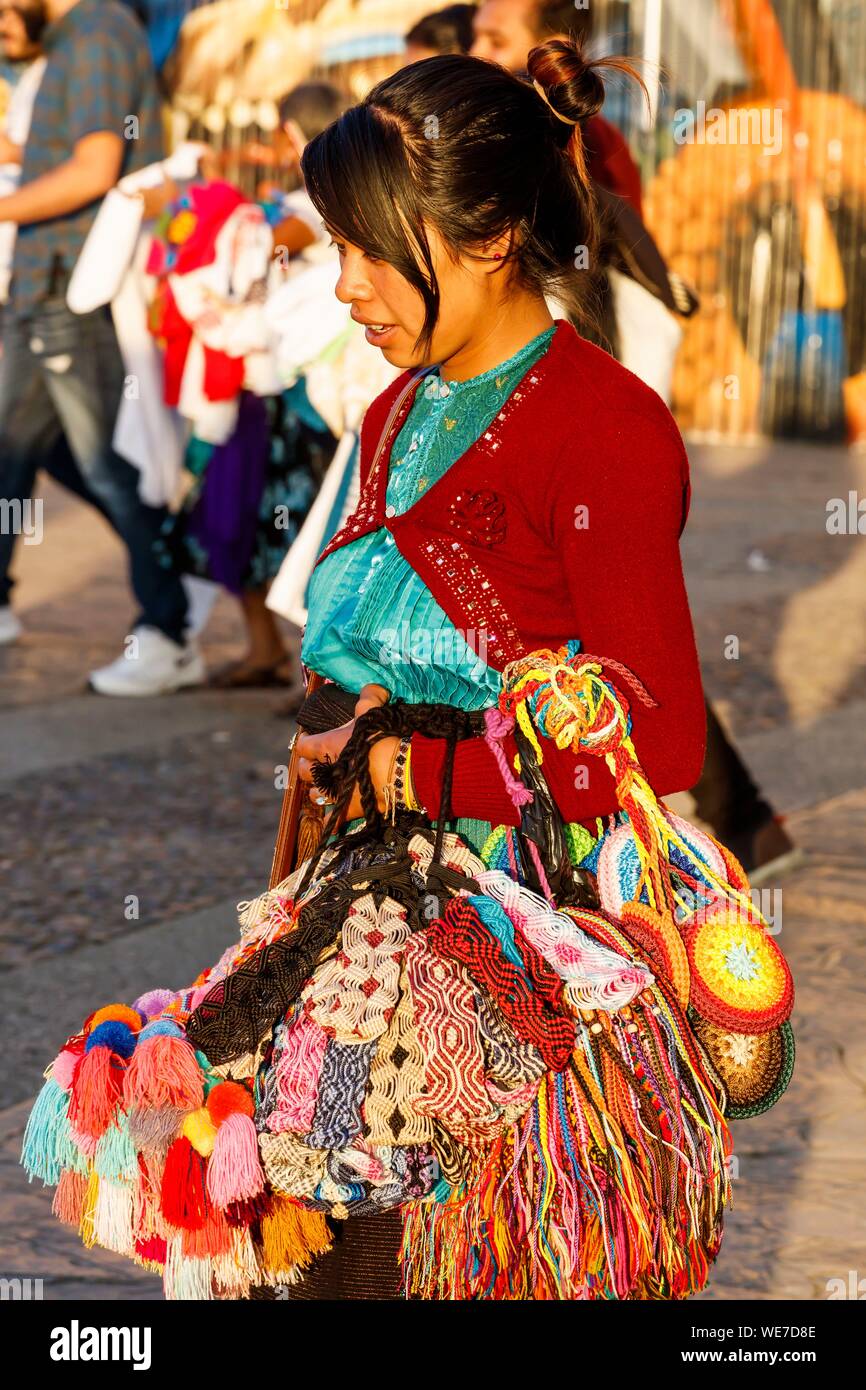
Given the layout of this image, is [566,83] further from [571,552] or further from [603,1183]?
[603,1183]

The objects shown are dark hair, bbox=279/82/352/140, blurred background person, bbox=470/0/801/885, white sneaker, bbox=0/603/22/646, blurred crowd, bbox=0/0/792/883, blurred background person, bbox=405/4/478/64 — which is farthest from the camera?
white sneaker, bbox=0/603/22/646

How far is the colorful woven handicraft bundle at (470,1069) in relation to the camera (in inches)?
76.4

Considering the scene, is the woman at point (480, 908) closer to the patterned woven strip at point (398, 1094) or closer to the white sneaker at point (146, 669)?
the patterned woven strip at point (398, 1094)

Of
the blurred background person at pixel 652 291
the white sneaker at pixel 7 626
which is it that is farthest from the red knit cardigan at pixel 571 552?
the white sneaker at pixel 7 626

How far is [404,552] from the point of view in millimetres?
2160

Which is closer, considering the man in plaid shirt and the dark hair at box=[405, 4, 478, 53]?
the dark hair at box=[405, 4, 478, 53]

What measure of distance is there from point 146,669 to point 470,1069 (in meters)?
5.51

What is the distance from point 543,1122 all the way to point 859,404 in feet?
45.3

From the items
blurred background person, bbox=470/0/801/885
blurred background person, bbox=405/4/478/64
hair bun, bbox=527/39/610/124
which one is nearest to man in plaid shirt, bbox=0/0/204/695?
blurred background person, bbox=405/4/478/64

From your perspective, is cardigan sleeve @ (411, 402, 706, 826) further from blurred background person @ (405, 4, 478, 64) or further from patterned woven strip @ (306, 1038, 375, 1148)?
blurred background person @ (405, 4, 478, 64)

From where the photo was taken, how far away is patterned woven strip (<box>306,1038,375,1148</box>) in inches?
75.7

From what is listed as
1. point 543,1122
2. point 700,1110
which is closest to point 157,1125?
point 543,1122

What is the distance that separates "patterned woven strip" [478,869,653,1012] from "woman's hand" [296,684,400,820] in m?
0.19
